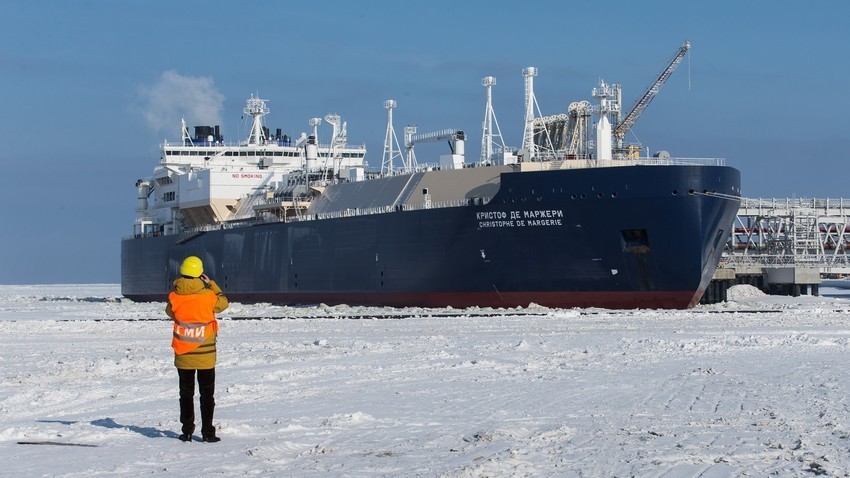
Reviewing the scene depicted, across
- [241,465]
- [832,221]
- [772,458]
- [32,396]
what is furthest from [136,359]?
[832,221]

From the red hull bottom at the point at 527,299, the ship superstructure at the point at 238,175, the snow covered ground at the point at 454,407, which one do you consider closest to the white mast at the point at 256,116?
the ship superstructure at the point at 238,175

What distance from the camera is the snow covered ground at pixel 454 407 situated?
290 inches

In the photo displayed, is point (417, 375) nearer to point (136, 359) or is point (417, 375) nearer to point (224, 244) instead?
point (136, 359)

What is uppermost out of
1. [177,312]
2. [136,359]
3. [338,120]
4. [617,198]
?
[338,120]

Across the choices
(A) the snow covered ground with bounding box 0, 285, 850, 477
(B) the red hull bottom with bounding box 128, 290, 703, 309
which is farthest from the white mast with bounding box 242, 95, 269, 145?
(A) the snow covered ground with bounding box 0, 285, 850, 477

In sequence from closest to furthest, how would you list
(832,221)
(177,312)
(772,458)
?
(772,458)
(177,312)
(832,221)

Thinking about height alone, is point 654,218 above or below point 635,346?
above

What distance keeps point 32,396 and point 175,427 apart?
295 cm

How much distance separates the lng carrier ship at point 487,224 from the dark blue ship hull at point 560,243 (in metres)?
0.04

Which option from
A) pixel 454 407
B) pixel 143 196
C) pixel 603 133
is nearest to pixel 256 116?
pixel 143 196

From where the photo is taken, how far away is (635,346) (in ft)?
54.5

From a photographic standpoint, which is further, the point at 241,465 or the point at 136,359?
the point at 136,359

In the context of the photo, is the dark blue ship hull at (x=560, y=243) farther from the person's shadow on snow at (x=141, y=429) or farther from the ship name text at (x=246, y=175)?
the person's shadow on snow at (x=141, y=429)

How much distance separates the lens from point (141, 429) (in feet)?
30.0
